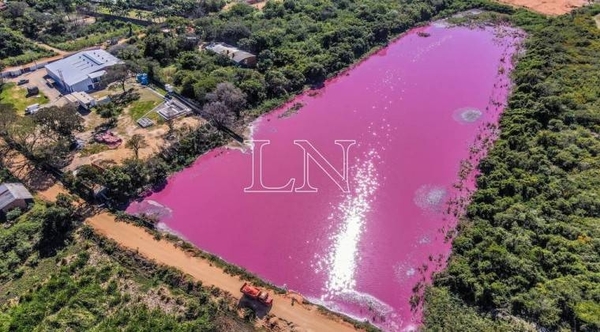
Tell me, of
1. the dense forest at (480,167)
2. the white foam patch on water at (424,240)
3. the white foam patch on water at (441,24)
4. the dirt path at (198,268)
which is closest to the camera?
the dense forest at (480,167)

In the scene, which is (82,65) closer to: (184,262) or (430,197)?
(184,262)

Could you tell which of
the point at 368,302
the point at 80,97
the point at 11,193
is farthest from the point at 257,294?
the point at 80,97

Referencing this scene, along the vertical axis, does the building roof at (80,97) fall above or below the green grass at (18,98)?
above

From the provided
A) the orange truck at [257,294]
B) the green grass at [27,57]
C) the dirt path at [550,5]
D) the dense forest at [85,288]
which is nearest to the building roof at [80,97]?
the green grass at [27,57]

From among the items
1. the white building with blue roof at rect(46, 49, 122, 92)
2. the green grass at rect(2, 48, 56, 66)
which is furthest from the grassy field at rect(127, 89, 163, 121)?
the green grass at rect(2, 48, 56, 66)

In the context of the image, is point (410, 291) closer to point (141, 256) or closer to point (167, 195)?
point (141, 256)

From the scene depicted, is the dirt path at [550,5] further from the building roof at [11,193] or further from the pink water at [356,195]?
the building roof at [11,193]

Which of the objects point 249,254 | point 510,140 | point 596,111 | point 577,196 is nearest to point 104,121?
point 249,254
